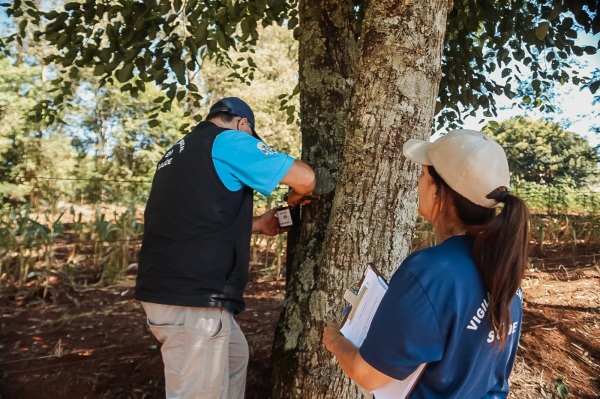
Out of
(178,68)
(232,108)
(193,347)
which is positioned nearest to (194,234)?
(193,347)

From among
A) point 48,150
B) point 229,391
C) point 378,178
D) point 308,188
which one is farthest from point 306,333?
point 48,150

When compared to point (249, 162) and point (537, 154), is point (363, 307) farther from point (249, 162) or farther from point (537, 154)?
point (537, 154)

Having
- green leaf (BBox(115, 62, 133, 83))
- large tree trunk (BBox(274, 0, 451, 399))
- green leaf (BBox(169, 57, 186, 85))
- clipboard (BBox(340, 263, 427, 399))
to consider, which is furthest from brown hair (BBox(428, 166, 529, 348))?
green leaf (BBox(115, 62, 133, 83))

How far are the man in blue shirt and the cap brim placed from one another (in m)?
0.98

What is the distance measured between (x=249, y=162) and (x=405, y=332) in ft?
4.49

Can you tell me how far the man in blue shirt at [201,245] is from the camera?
8.16ft

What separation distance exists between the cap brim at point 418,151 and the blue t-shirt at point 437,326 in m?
0.26

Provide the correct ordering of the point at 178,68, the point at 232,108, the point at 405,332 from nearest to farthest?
the point at 405,332 → the point at 232,108 → the point at 178,68

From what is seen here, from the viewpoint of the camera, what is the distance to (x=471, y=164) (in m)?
1.41

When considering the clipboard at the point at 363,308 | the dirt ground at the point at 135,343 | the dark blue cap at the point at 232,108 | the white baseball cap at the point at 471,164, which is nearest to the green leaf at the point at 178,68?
the dark blue cap at the point at 232,108

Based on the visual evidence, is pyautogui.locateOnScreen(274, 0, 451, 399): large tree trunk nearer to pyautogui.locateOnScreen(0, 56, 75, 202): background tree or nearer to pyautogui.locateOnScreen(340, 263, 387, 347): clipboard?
pyautogui.locateOnScreen(340, 263, 387, 347): clipboard

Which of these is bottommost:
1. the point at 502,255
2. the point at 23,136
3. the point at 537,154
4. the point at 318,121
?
the point at 502,255

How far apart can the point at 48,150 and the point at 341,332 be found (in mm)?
13665

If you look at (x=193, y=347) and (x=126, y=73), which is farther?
(x=126, y=73)
